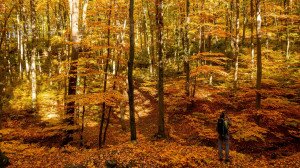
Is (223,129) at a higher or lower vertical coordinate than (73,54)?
lower

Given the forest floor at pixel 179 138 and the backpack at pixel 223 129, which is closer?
the forest floor at pixel 179 138

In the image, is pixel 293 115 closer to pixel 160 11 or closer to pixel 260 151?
pixel 260 151

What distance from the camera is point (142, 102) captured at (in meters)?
24.7

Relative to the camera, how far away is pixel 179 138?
15.7 metres

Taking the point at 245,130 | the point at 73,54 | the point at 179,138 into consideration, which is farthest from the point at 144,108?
the point at 245,130

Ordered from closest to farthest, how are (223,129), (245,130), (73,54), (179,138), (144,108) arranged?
1. (223,129)
2. (245,130)
3. (73,54)
4. (179,138)
5. (144,108)

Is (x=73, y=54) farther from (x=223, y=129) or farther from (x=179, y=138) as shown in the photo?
(x=223, y=129)

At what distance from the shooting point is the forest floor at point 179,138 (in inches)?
396

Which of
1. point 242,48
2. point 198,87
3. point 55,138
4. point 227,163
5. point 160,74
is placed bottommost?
point 55,138

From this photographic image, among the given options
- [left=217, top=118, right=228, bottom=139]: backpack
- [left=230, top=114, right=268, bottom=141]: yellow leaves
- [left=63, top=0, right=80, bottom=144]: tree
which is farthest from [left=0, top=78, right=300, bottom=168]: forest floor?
[left=217, top=118, right=228, bottom=139]: backpack

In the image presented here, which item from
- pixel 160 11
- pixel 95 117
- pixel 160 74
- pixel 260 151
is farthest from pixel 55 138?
pixel 260 151

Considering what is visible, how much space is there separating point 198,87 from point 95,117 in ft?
34.3

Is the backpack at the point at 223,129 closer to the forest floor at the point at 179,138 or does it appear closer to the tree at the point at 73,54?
the forest floor at the point at 179,138

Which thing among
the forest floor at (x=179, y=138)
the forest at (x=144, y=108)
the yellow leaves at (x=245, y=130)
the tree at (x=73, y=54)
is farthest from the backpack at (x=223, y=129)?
the tree at (x=73, y=54)
